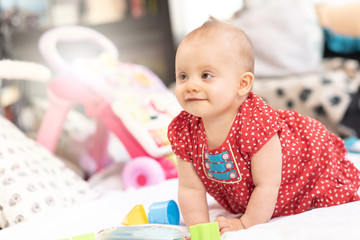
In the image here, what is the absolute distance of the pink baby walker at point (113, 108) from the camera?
4.32ft

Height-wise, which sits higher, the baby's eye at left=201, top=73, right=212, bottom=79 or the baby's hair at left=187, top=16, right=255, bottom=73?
the baby's hair at left=187, top=16, right=255, bottom=73

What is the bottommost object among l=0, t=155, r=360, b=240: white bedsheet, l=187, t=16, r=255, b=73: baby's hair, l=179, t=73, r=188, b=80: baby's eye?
l=0, t=155, r=360, b=240: white bedsheet

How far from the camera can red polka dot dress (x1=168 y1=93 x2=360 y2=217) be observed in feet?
2.69

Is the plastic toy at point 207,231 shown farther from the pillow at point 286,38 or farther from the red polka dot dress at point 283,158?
the pillow at point 286,38

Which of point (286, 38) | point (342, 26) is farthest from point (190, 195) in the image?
point (342, 26)

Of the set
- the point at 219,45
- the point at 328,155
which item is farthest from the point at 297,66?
the point at 219,45

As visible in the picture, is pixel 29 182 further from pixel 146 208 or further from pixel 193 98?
pixel 193 98

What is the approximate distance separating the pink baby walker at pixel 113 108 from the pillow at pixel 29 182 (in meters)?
0.16

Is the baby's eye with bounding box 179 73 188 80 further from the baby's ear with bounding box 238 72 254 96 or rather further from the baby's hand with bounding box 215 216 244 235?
the baby's hand with bounding box 215 216 244 235

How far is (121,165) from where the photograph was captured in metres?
1.48

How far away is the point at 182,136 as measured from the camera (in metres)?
0.90

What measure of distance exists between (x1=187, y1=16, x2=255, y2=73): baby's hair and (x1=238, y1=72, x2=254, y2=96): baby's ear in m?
0.01

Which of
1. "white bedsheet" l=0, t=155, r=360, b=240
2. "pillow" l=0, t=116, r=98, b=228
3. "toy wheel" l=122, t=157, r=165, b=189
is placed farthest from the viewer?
"toy wheel" l=122, t=157, r=165, b=189

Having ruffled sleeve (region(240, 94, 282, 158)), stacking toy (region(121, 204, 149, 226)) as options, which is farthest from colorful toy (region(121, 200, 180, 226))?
ruffled sleeve (region(240, 94, 282, 158))
